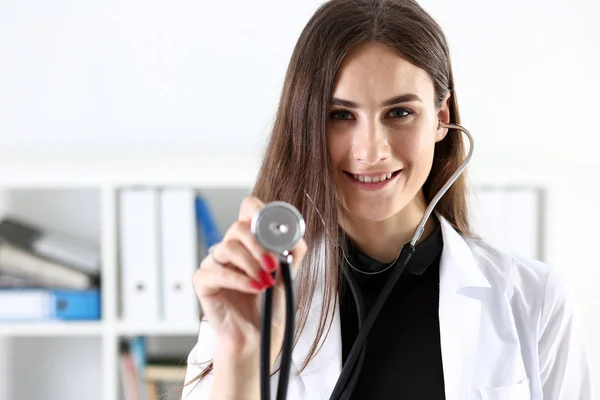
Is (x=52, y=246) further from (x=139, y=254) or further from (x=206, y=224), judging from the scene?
(x=206, y=224)

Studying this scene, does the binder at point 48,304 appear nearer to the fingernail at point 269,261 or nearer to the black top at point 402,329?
the black top at point 402,329

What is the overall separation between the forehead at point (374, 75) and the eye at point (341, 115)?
0.04 m

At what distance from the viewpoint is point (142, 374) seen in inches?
86.0

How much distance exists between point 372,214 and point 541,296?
1.07 ft

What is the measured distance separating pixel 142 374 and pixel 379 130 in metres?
1.36

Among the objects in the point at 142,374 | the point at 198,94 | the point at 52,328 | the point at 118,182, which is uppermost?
the point at 198,94

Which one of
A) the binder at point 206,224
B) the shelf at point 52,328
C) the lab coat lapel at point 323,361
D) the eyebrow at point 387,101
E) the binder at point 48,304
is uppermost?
the eyebrow at point 387,101

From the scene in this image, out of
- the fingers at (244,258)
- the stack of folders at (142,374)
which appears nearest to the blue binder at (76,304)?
the stack of folders at (142,374)

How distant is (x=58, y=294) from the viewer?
6.84 ft

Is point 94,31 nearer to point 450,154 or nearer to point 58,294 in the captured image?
point 58,294

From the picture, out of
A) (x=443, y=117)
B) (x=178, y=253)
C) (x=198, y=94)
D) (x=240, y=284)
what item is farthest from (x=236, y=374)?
(x=198, y=94)

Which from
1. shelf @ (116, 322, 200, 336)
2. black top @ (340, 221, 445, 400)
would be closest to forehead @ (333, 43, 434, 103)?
black top @ (340, 221, 445, 400)

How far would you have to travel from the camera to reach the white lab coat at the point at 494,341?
119cm

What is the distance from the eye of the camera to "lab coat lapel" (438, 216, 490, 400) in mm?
1172
